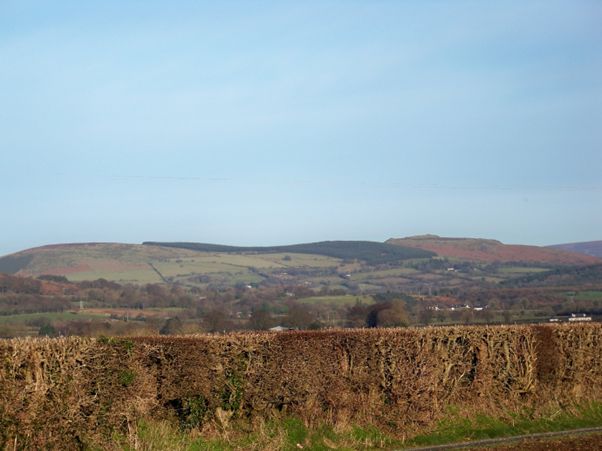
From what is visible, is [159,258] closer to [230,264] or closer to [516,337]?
[230,264]

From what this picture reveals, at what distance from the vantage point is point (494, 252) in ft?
501

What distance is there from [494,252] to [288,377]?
138459 mm

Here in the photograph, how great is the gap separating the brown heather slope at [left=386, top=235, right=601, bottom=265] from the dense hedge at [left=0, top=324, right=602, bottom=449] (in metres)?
126

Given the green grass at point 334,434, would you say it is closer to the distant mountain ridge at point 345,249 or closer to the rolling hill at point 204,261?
the rolling hill at point 204,261

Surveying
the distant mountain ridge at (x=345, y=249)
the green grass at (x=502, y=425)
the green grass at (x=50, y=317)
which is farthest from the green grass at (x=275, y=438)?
the distant mountain ridge at (x=345, y=249)

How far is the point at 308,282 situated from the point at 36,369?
111 metres

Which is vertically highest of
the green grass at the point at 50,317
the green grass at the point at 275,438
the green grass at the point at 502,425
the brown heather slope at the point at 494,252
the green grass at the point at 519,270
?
the brown heather slope at the point at 494,252

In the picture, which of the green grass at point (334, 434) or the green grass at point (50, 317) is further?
the green grass at point (50, 317)

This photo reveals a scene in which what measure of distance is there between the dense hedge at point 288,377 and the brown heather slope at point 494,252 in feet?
413

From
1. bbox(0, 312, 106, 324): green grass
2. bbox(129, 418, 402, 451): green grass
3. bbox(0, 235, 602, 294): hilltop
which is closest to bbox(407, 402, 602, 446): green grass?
bbox(129, 418, 402, 451): green grass

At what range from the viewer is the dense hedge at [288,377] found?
590 inches

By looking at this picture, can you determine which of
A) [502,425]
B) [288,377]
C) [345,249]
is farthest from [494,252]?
[288,377]

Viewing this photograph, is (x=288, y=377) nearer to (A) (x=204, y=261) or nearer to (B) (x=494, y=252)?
(A) (x=204, y=261)

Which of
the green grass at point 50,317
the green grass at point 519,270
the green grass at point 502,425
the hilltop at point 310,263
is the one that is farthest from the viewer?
the green grass at point 519,270
